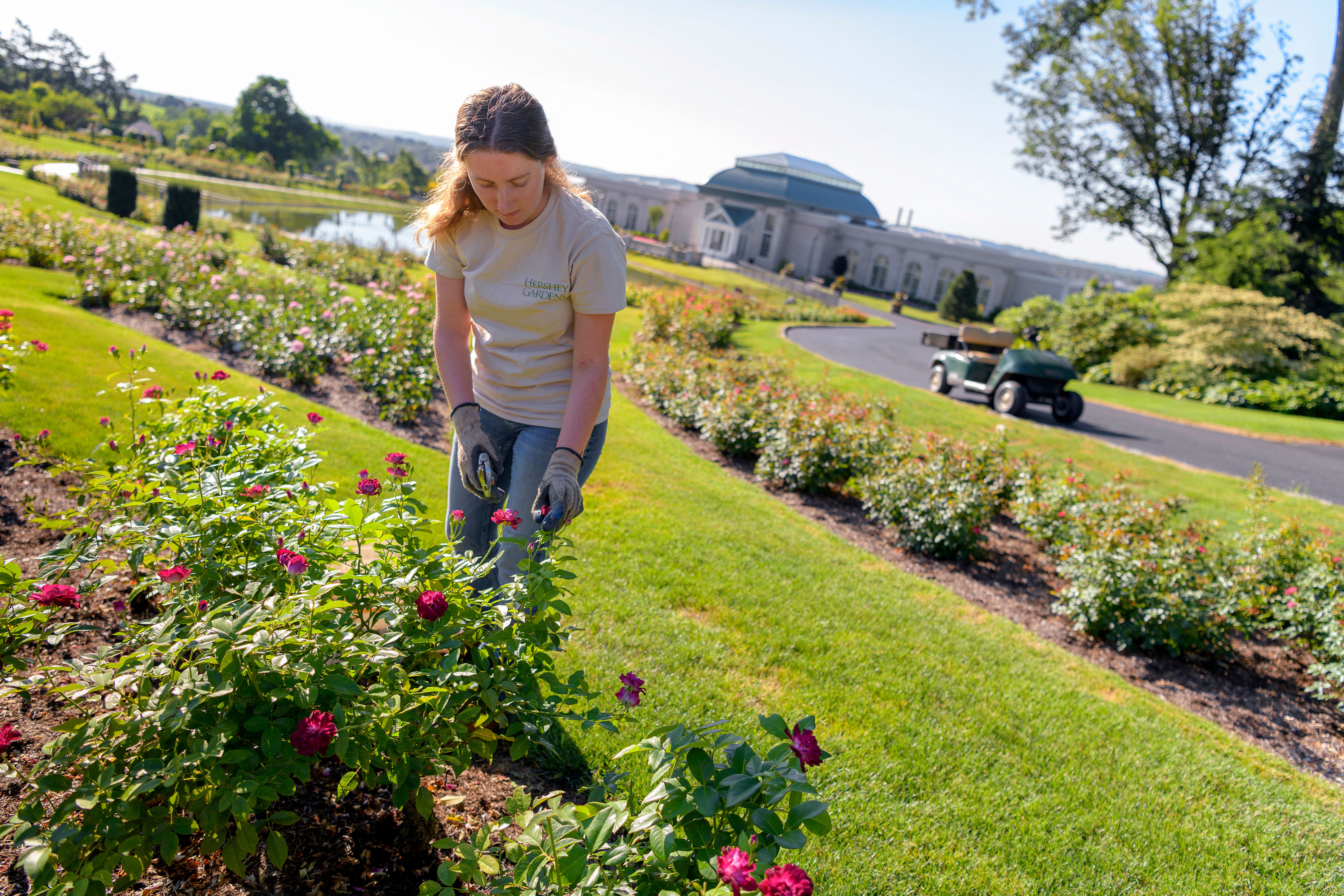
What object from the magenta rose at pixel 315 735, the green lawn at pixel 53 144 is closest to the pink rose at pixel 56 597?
the magenta rose at pixel 315 735

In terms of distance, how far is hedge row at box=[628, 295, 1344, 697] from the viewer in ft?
14.5

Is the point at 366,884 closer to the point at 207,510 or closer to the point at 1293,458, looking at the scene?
the point at 207,510

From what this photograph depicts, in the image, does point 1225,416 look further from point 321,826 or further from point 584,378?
point 321,826

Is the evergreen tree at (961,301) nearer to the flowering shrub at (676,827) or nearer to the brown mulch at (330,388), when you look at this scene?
the brown mulch at (330,388)

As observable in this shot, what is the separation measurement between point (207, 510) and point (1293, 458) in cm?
1343

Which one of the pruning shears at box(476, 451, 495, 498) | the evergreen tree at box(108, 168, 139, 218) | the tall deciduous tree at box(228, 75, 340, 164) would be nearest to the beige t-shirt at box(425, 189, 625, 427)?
the pruning shears at box(476, 451, 495, 498)

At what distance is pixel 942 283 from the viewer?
42688 mm

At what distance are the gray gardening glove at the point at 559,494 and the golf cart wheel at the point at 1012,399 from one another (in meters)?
10.5

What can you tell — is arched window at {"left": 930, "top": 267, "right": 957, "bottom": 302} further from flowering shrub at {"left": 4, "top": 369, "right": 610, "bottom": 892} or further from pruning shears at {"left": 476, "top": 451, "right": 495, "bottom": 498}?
flowering shrub at {"left": 4, "top": 369, "right": 610, "bottom": 892}

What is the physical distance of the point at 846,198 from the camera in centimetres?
6225

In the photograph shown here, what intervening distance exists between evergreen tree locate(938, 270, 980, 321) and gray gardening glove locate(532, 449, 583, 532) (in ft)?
122

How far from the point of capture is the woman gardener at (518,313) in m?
1.96

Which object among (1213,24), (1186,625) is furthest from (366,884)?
(1213,24)

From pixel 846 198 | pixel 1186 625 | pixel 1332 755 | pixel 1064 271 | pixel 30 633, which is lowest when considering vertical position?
pixel 1332 755
